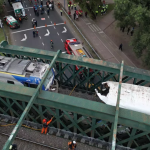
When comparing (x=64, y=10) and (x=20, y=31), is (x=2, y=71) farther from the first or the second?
(x=64, y=10)

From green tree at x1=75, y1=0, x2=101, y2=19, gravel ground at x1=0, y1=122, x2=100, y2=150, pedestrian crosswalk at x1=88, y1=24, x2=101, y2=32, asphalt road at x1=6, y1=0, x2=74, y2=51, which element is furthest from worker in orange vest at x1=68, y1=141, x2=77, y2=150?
green tree at x1=75, y1=0, x2=101, y2=19

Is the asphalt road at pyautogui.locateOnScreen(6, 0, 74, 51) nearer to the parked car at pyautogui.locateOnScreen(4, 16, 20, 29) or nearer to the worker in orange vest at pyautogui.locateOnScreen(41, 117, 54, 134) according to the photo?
the parked car at pyautogui.locateOnScreen(4, 16, 20, 29)

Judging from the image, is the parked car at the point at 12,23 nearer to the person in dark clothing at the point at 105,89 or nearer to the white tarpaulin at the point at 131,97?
the person in dark clothing at the point at 105,89

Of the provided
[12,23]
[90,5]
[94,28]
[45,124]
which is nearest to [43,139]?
[45,124]

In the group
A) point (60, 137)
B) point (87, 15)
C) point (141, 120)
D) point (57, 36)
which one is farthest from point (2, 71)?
point (87, 15)

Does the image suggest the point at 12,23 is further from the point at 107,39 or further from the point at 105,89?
the point at 105,89
